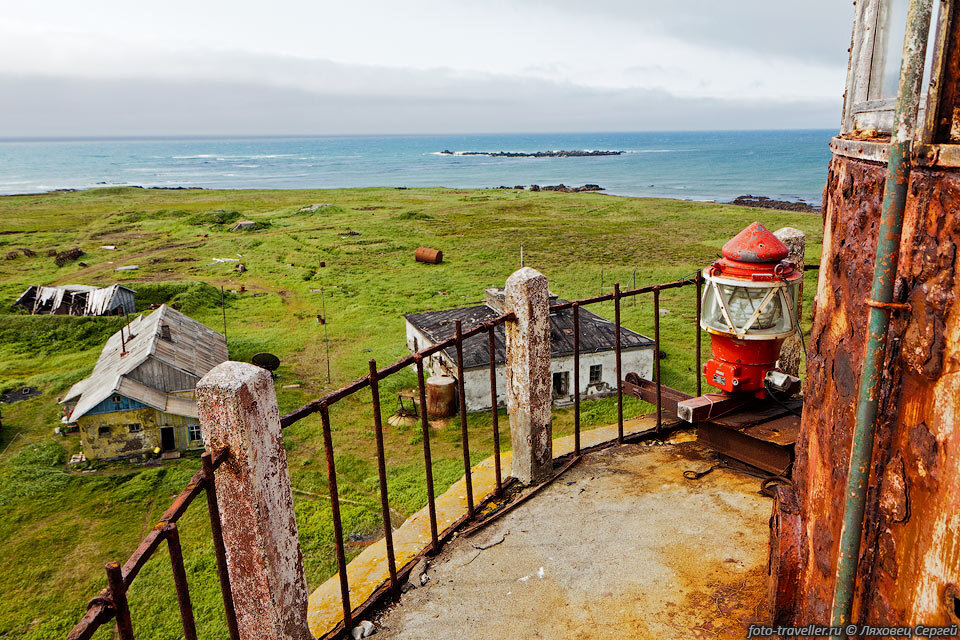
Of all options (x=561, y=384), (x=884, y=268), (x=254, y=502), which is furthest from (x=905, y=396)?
(x=561, y=384)

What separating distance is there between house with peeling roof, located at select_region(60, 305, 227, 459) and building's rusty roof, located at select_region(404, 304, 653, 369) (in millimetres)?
7298

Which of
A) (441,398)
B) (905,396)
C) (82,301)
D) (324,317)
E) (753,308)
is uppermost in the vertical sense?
(905,396)

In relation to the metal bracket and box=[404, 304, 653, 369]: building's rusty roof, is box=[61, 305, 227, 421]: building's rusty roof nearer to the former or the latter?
box=[404, 304, 653, 369]: building's rusty roof

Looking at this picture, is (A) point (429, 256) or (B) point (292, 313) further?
(A) point (429, 256)

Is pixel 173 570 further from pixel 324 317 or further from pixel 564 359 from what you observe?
pixel 324 317

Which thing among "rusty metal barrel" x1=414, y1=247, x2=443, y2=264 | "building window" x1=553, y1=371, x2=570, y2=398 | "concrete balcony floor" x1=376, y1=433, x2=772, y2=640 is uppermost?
"concrete balcony floor" x1=376, y1=433, x2=772, y2=640

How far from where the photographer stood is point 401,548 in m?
6.08

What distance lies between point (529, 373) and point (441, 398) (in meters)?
13.8

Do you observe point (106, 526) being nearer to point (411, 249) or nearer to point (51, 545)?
point (51, 545)

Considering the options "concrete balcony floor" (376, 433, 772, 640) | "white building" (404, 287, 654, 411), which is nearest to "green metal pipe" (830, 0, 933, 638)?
"concrete balcony floor" (376, 433, 772, 640)

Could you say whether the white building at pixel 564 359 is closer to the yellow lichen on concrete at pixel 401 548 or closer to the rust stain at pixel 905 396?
the yellow lichen on concrete at pixel 401 548

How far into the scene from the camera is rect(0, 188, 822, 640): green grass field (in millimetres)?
13617

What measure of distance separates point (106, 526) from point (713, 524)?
13684 millimetres

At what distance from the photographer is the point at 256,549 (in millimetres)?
3793
